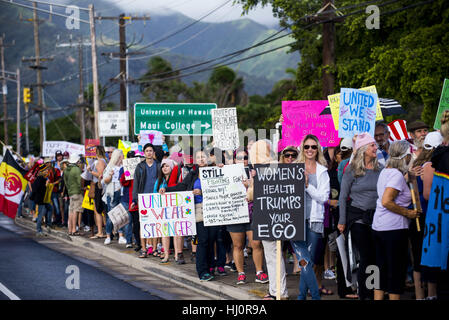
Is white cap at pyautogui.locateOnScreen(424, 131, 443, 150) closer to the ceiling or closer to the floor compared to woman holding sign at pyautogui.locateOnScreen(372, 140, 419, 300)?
closer to the ceiling

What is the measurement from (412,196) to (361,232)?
0.81 metres

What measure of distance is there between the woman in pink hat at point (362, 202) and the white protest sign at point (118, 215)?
290 inches

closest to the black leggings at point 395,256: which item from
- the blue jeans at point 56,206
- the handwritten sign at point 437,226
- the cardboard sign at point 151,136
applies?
the handwritten sign at point 437,226

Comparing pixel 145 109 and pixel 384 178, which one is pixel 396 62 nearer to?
pixel 145 109

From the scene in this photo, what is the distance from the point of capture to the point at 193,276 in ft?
36.6

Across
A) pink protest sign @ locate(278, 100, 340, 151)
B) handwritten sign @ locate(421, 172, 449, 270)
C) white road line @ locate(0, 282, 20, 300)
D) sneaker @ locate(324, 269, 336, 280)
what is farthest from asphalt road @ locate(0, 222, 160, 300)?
pink protest sign @ locate(278, 100, 340, 151)

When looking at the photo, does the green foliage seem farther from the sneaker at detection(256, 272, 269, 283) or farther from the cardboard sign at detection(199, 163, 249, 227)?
the sneaker at detection(256, 272, 269, 283)

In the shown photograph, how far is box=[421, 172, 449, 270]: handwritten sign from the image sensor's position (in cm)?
766

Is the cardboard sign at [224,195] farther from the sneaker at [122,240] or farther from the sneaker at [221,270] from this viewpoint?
the sneaker at [122,240]

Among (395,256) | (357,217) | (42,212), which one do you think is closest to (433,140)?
(357,217)

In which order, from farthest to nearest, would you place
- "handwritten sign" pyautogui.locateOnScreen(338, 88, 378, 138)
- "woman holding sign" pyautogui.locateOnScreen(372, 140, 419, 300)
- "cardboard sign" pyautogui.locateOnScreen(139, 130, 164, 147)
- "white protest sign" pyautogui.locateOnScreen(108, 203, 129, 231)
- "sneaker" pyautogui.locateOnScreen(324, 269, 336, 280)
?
"cardboard sign" pyautogui.locateOnScreen(139, 130, 164, 147), "white protest sign" pyautogui.locateOnScreen(108, 203, 129, 231), "sneaker" pyautogui.locateOnScreen(324, 269, 336, 280), "handwritten sign" pyautogui.locateOnScreen(338, 88, 378, 138), "woman holding sign" pyautogui.locateOnScreen(372, 140, 419, 300)

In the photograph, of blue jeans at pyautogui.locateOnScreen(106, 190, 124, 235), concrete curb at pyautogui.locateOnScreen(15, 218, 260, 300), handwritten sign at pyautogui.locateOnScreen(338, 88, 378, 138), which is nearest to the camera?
concrete curb at pyautogui.locateOnScreen(15, 218, 260, 300)

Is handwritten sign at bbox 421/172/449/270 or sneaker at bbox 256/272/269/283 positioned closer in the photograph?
handwritten sign at bbox 421/172/449/270

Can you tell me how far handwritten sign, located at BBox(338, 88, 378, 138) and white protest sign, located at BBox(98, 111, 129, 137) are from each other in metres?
18.1
